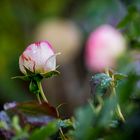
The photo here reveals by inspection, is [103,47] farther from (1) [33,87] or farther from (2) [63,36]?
(1) [33,87]

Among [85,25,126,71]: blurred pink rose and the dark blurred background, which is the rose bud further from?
[85,25,126,71]: blurred pink rose

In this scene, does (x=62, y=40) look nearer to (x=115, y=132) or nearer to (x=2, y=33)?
(x=2, y=33)

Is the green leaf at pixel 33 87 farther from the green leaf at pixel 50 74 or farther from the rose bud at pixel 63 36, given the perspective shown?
the rose bud at pixel 63 36

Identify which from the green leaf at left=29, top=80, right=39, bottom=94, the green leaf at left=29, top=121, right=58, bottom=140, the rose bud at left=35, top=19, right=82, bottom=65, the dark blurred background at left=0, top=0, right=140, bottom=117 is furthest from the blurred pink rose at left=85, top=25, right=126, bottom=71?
the green leaf at left=29, top=121, right=58, bottom=140

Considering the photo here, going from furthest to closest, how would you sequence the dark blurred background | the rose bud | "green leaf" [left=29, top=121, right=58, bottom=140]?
the rose bud, the dark blurred background, "green leaf" [left=29, top=121, right=58, bottom=140]

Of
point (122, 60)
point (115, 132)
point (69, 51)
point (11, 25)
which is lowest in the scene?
point (115, 132)

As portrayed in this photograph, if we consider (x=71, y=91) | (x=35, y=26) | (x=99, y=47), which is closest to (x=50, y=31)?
(x=35, y=26)
